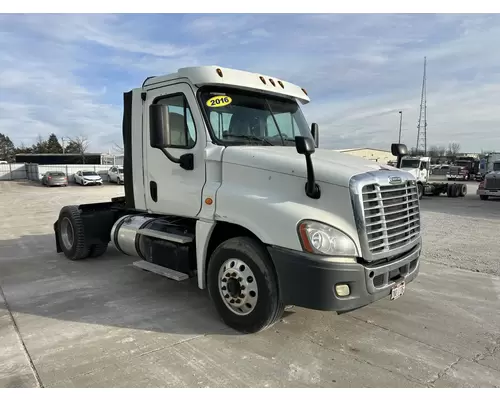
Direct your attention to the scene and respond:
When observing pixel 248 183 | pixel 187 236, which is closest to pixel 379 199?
pixel 248 183

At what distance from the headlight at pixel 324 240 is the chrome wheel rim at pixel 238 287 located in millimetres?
768

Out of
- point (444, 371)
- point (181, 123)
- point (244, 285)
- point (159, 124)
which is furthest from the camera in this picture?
point (181, 123)

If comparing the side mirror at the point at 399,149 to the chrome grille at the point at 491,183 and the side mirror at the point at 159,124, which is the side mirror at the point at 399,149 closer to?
the side mirror at the point at 159,124

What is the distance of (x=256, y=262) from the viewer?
151 inches

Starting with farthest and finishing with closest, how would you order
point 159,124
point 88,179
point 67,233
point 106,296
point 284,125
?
point 88,179
point 67,233
point 106,296
point 284,125
point 159,124

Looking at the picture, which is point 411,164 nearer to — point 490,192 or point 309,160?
point 490,192

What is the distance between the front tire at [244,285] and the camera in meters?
3.80

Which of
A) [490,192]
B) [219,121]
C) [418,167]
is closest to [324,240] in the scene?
[219,121]

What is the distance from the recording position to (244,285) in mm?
4008

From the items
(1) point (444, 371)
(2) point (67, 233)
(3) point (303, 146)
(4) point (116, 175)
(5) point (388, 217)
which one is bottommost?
(1) point (444, 371)

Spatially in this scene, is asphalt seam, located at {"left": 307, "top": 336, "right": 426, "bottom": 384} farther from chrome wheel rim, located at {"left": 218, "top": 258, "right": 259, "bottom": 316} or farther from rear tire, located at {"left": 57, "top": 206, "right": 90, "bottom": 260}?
rear tire, located at {"left": 57, "top": 206, "right": 90, "bottom": 260}

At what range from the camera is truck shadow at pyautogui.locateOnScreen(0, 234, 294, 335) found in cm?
443

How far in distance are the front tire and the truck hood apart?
81 cm

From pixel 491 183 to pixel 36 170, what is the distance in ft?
139
